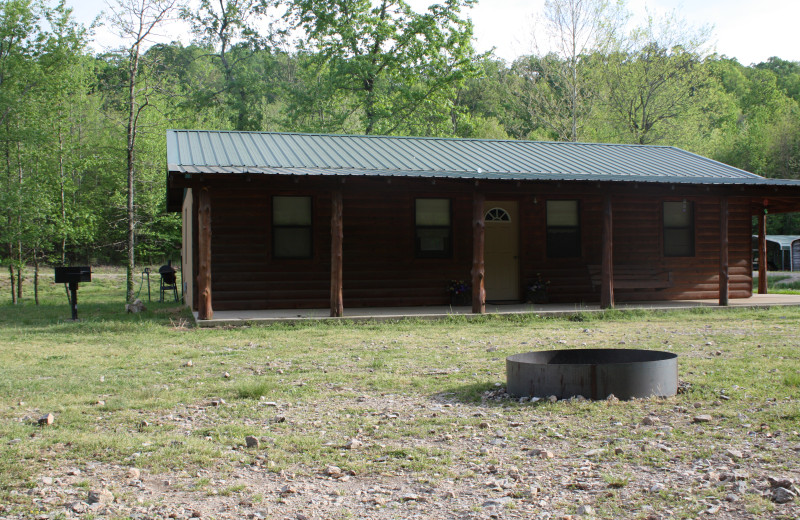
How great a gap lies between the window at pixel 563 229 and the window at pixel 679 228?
2154 millimetres

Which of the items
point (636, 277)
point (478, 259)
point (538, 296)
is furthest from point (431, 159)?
point (636, 277)

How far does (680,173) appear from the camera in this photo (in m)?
15.5

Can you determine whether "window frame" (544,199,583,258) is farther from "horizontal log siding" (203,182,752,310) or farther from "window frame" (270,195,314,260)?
"window frame" (270,195,314,260)

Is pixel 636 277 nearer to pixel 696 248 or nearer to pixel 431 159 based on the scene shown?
pixel 696 248

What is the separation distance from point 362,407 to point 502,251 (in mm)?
10280

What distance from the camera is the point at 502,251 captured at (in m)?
15.7

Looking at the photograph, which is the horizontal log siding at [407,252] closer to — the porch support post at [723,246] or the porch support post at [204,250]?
the porch support post at [204,250]

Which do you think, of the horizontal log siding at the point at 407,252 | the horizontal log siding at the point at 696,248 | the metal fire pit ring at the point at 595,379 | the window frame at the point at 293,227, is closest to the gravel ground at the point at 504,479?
the metal fire pit ring at the point at 595,379

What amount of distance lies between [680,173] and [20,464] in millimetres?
14291

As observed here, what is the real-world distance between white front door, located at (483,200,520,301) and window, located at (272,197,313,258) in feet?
12.9

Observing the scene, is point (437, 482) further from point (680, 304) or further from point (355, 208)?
→ point (680, 304)

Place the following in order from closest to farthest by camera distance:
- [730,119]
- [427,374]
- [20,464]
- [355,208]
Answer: [20,464] → [427,374] → [355,208] → [730,119]

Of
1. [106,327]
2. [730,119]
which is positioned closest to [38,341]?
[106,327]

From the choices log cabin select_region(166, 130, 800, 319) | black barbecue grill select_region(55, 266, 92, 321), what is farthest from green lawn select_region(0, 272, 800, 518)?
log cabin select_region(166, 130, 800, 319)
